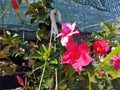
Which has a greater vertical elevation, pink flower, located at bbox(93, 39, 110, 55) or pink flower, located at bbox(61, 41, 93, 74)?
pink flower, located at bbox(61, 41, 93, 74)

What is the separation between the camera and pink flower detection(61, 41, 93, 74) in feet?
2.24

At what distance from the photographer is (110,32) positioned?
100 cm

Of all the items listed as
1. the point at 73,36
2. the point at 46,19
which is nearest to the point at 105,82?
the point at 73,36

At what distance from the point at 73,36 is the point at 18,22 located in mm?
1804

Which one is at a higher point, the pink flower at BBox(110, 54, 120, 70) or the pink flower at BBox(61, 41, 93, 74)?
the pink flower at BBox(61, 41, 93, 74)

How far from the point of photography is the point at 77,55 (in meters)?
0.69

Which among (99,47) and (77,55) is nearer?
(77,55)

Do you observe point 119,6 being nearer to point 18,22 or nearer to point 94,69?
point 18,22

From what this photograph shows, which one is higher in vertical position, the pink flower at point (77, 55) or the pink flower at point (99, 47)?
the pink flower at point (77, 55)

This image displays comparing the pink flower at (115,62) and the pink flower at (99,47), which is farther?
the pink flower at (99,47)

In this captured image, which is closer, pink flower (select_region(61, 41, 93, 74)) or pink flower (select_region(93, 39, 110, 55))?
pink flower (select_region(61, 41, 93, 74))

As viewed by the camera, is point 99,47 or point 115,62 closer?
point 115,62

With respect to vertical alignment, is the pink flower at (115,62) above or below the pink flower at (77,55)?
below

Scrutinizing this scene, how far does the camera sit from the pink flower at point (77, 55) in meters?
0.68
